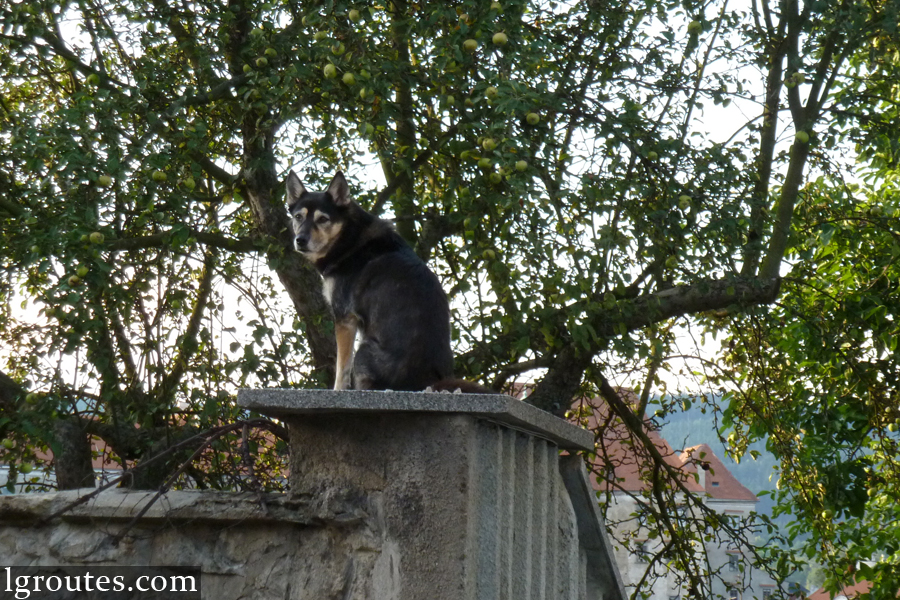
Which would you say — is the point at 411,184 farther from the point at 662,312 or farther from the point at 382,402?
the point at 382,402

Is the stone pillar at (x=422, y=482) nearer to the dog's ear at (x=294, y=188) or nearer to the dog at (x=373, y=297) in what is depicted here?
the dog at (x=373, y=297)

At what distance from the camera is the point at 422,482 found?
9.68ft

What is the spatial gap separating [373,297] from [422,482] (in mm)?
2007

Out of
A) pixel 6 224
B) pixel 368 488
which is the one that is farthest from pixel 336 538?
pixel 6 224

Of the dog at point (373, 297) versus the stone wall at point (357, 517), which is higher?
Result: the dog at point (373, 297)

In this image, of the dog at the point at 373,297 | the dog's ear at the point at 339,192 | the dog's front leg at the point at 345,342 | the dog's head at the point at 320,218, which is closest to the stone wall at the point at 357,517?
the dog at the point at 373,297

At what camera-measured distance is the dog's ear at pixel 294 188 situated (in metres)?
5.81

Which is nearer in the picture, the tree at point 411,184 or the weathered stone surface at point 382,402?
the weathered stone surface at point 382,402

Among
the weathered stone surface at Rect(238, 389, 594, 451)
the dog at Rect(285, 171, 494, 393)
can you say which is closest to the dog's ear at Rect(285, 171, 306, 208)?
the dog at Rect(285, 171, 494, 393)

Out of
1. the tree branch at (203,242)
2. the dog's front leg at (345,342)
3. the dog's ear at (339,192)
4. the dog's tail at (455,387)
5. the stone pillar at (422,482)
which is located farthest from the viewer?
the tree branch at (203,242)

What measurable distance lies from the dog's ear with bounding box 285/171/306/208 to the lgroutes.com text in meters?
3.03

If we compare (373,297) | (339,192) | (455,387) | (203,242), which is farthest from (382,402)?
(203,242)

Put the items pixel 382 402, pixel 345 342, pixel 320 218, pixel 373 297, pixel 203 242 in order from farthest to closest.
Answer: pixel 203 242, pixel 320 218, pixel 345 342, pixel 373 297, pixel 382 402

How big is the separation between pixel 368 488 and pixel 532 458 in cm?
70
